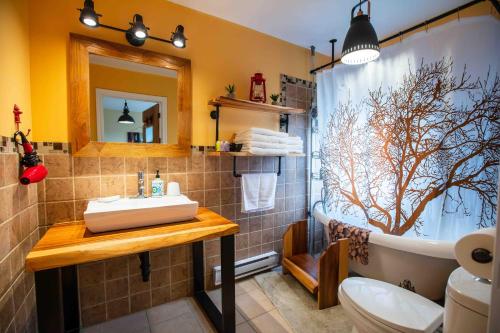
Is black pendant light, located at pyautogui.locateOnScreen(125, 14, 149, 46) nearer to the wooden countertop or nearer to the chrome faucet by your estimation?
the chrome faucet

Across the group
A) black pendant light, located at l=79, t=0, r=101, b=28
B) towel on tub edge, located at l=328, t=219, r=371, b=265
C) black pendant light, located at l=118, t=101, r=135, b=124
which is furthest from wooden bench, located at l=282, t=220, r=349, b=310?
black pendant light, located at l=79, t=0, r=101, b=28

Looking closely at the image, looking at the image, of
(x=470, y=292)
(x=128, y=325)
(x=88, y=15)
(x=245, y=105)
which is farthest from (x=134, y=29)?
(x=470, y=292)

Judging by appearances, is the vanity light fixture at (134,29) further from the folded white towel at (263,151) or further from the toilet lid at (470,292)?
the toilet lid at (470,292)

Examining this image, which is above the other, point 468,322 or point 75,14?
point 75,14

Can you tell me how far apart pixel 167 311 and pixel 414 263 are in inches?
70.3

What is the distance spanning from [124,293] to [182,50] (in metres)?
1.87

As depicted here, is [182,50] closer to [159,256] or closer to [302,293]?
[159,256]

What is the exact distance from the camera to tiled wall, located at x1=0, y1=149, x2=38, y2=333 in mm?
956

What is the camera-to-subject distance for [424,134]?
1501 mm

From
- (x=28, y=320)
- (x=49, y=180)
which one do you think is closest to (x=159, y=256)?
(x=28, y=320)

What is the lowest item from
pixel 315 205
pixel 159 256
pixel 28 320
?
pixel 28 320

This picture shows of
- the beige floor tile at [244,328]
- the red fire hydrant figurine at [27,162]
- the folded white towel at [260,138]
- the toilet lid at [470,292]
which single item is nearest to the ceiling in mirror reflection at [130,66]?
the red fire hydrant figurine at [27,162]

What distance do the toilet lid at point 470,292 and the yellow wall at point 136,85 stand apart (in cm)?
180

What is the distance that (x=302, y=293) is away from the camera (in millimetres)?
1848
